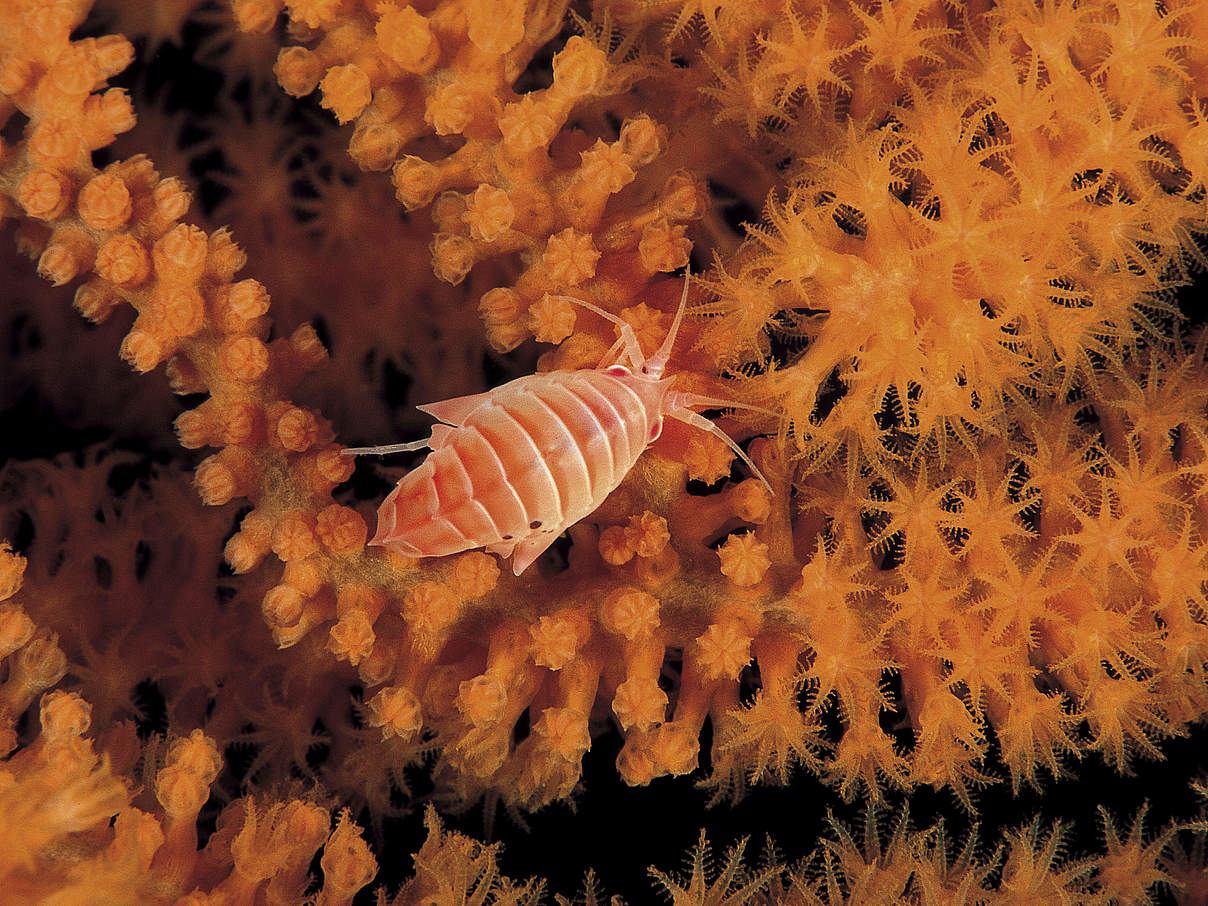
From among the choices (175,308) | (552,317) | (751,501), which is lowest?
(751,501)

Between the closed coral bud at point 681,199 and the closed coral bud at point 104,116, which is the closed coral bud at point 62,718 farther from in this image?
the closed coral bud at point 681,199

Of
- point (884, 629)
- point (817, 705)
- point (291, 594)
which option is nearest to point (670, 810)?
point (817, 705)

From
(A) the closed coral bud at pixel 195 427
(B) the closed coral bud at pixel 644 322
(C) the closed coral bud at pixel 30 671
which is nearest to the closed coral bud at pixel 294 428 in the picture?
(A) the closed coral bud at pixel 195 427

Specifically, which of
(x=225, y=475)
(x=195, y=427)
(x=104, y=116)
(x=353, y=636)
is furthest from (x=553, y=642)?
(x=104, y=116)

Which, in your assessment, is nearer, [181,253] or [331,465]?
[181,253]

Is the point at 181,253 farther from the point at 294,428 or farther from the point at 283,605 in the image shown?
the point at 283,605

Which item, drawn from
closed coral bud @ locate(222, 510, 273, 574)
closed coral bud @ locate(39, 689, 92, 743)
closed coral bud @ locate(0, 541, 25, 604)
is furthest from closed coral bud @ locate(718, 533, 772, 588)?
closed coral bud @ locate(0, 541, 25, 604)
